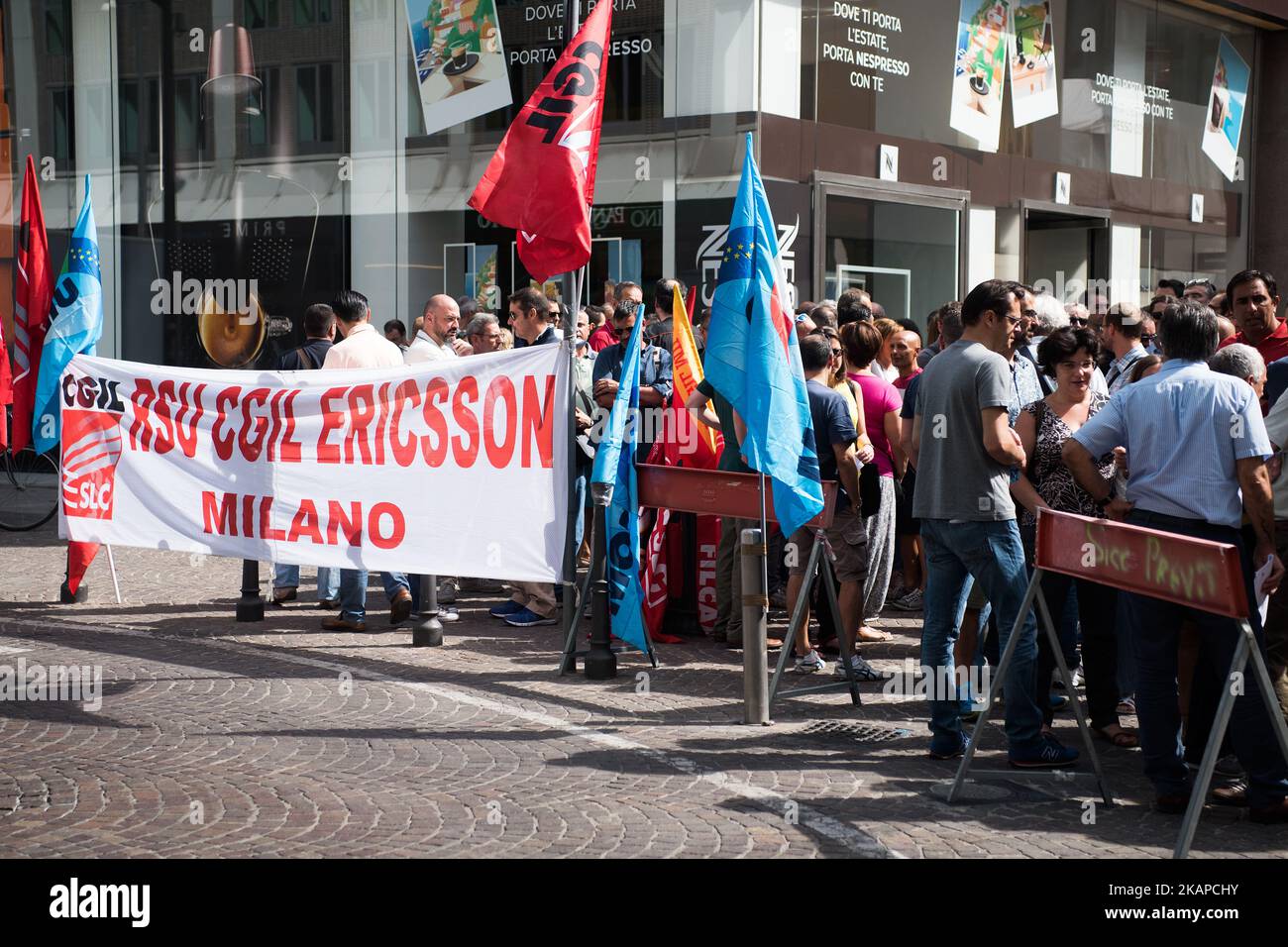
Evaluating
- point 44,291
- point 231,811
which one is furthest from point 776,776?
point 44,291

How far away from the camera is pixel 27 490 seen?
1580cm

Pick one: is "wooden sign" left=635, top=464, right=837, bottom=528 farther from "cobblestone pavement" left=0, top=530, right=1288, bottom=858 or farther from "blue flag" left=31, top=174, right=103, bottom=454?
"blue flag" left=31, top=174, right=103, bottom=454

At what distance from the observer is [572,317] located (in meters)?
8.77

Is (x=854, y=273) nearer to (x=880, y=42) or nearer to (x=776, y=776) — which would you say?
(x=880, y=42)

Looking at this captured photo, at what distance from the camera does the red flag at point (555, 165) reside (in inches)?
338

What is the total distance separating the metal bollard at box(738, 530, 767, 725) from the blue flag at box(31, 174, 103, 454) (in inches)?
242

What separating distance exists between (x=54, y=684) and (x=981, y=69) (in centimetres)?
1599

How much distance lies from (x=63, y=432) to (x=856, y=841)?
23.2ft

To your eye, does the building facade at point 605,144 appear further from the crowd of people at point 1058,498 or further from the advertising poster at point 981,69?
the crowd of people at point 1058,498

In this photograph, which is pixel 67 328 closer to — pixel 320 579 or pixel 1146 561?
pixel 320 579

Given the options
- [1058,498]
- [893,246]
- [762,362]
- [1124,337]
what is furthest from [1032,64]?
[1058,498]

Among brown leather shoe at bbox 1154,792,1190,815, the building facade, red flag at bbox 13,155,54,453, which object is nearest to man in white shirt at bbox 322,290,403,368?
red flag at bbox 13,155,54,453

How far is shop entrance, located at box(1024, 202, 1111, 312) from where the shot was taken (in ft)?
71.5

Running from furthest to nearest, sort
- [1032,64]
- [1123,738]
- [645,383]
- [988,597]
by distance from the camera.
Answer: [1032,64]
[645,383]
[1123,738]
[988,597]
